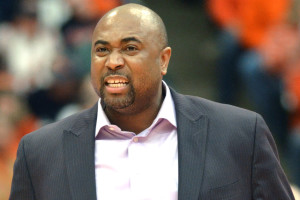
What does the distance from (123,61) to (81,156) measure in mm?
431

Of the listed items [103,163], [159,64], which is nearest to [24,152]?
[103,163]

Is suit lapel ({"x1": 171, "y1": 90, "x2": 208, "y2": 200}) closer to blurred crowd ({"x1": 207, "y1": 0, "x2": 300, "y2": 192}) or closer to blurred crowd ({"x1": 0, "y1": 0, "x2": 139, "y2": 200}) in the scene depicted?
blurred crowd ({"x1": 207, "y1": 0, "x2": 300, "y2": 192})

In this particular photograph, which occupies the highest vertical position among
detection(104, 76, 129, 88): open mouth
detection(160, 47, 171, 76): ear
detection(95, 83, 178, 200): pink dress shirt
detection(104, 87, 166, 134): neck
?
detection(160, 47, 171, 76): ear

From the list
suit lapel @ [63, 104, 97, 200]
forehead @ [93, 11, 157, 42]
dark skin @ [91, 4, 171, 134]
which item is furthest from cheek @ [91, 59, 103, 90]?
suit lapel @ [63, 104, 97, 200]

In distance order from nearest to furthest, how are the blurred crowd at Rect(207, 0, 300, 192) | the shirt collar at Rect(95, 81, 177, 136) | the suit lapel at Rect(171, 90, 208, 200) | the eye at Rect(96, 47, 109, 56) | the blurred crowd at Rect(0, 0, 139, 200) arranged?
1. the suit lapel at Rect(171, 90, 208, 200)
2. the eye at Rect(96, 47, 109, 56)
3. the shirt collar at Rect(95, 81, 177, 136)
4. the blurred crowd at Rect(207, 0, 300, 192)
5. the blurred crowd at Rect(0, 0, 139, 200)

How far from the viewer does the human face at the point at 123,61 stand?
2850 millimetres

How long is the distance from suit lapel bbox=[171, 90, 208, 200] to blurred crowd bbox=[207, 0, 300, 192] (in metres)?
2.37

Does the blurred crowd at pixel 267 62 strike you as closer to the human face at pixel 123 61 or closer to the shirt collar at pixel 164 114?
the shirt collar at pixel 164 114

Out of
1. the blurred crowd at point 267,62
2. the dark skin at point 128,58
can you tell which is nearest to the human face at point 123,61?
the dark skin at point 128,58

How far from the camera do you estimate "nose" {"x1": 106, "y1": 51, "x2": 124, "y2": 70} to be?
2832 mm

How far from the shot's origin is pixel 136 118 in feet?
9.93

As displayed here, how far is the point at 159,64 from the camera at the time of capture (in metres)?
2.98

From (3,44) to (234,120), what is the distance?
11.7 feet

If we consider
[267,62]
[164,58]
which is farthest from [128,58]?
[267,62]
